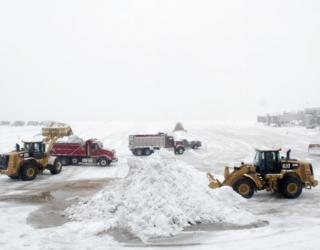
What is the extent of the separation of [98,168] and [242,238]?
72.6 feet

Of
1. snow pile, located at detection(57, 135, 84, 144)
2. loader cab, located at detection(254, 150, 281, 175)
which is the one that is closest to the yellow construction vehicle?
snow pile, located at detection(57, 135, 84, 144)

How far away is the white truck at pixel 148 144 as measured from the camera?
152 feet

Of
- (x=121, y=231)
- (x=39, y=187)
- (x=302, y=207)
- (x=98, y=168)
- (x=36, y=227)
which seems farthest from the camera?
(x=98, y=168)

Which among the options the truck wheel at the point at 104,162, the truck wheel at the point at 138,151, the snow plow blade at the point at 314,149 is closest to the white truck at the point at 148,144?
the truck wheel at the point at 138,151

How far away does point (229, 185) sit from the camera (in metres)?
20.4

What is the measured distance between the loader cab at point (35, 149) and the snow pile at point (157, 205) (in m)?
11.8

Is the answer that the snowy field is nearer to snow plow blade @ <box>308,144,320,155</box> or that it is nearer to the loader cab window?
the loader cab window

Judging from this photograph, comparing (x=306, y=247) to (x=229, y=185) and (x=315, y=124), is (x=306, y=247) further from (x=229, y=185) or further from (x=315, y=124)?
(x=315, y=124)

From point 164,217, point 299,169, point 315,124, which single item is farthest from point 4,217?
point 315,124

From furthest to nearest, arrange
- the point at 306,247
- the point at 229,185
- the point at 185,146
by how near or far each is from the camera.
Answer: the point at 185,146 → the point at 229,185 → the point at 306,247

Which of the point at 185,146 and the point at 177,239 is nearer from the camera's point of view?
the point at 177,239

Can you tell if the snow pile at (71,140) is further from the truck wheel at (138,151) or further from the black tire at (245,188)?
the black tire at (245,188)

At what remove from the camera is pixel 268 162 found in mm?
20734

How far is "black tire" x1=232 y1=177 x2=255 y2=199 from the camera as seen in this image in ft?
66.4
